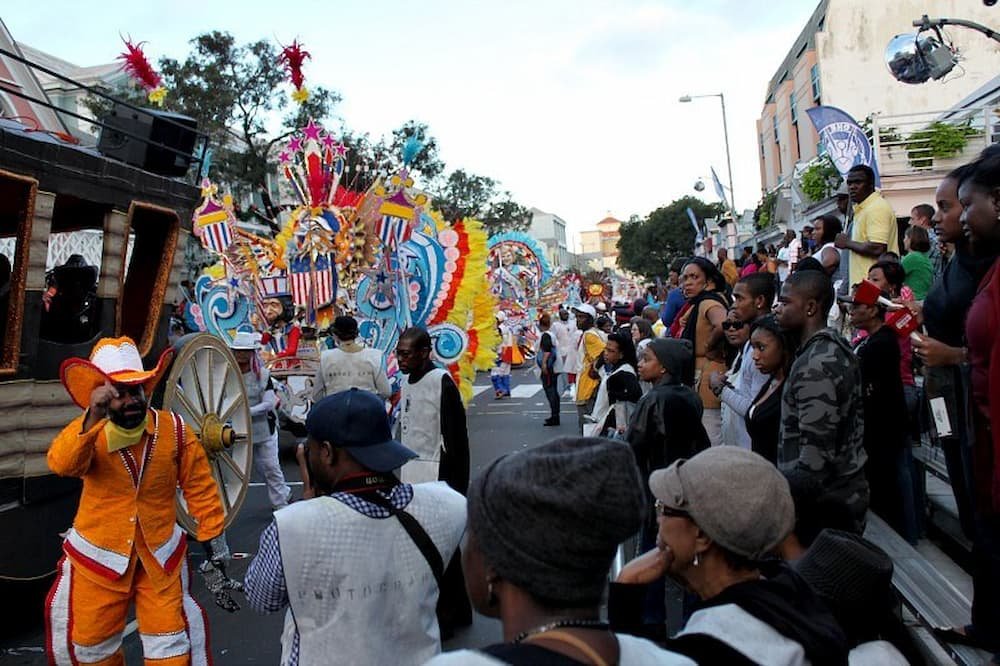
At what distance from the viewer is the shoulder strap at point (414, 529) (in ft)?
8.15

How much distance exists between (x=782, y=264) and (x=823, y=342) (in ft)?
29.9

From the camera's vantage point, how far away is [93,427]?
351cm

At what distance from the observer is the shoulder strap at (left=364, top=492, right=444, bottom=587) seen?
8.15 feet

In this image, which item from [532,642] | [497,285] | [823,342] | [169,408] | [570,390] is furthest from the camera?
[497,285]

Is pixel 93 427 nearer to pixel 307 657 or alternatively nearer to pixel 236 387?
pixel 307 657

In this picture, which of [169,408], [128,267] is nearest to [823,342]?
[169,408]

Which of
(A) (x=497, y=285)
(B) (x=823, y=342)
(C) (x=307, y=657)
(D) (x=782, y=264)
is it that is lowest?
(C) (x=307, y=657)

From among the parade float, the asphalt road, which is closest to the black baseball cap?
the asphalt road

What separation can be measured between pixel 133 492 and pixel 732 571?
2.59m

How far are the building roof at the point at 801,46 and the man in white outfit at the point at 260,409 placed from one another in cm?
2341

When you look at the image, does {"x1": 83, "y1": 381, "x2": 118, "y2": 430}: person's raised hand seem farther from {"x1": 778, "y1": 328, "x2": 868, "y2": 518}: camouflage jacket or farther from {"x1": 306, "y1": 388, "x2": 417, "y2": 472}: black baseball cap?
{"x1": 778, "y1": 328, "x2": 868, "y2": 518}: camouflage jacket

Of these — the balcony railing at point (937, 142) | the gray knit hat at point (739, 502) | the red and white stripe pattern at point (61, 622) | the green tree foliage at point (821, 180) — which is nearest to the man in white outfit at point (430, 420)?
the red and white stripe pattern at point (61, 622)

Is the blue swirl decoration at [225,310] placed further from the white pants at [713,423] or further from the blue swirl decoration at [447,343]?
the white pants at [713,423]

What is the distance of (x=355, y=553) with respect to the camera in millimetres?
2385
